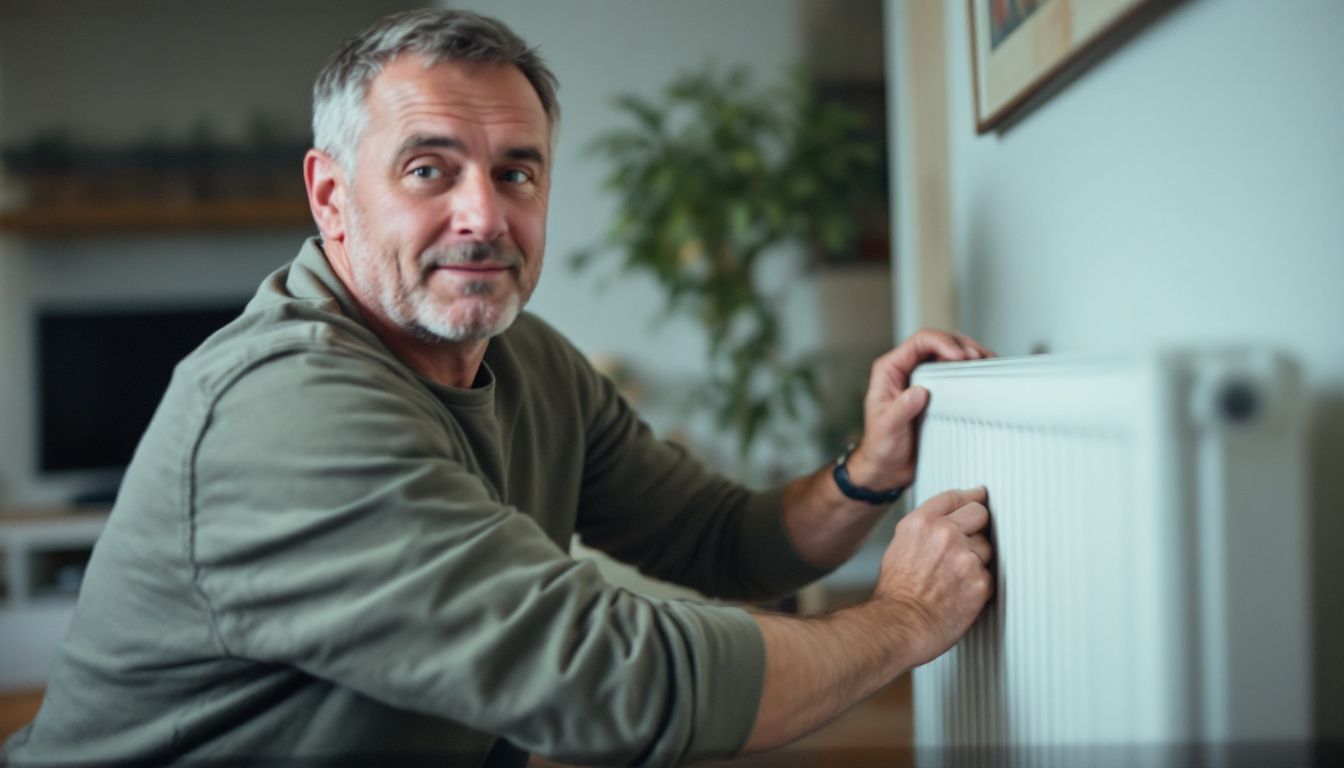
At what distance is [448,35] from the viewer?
1019 mm

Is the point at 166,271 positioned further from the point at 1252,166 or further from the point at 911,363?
the point at 1252,166

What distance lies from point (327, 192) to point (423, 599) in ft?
1.88

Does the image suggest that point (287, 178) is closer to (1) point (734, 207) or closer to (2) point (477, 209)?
(1) point (734, 207)

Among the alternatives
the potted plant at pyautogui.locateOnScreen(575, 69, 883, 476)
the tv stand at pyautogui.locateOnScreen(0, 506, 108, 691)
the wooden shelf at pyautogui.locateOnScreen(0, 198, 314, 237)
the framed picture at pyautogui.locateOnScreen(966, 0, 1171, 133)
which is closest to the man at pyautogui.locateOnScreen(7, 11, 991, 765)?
the framed picture at pyautogui.locateOnScreen(966, 0, 1171, 133)

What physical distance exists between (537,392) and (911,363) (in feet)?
1.48

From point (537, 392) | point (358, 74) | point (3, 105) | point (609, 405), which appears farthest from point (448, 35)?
point (3, 105)

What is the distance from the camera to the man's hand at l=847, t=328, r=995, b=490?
111 cm

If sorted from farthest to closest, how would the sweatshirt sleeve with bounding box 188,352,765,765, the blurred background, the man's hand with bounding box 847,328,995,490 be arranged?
1. the blurred background
2. the man's hand with bounding box 847,328,995,490
3. the sweatshirt sleeve with bounding box 188,352,765,765

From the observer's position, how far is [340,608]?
28.7 inches

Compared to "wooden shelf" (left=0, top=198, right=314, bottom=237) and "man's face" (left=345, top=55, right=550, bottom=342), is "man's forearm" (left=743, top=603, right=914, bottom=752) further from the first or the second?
"wooden shelf" (left=0, top=198, right=314, bottom=237)

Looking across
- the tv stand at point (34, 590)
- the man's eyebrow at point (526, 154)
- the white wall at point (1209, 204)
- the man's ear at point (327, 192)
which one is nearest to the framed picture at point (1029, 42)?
the white wall at point (1209, 204)

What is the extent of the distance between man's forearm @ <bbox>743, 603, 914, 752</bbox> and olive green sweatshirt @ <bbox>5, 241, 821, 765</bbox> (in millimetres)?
21

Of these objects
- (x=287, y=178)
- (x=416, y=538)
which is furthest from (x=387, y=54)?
(x=287, y=178)

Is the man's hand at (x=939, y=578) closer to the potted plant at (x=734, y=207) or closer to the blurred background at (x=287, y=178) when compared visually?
the blurred background at (x=287, y=178)
